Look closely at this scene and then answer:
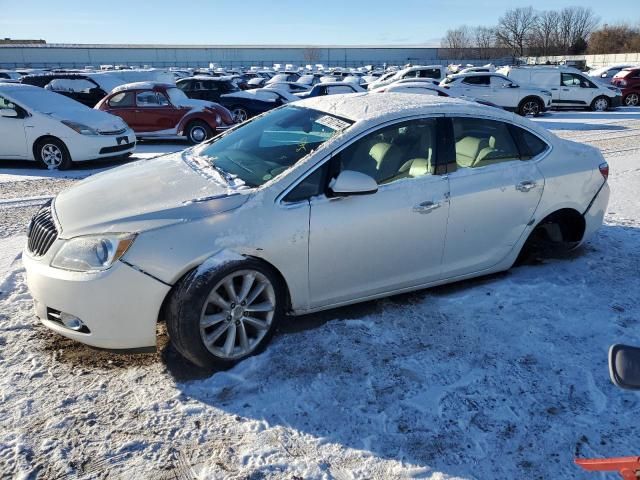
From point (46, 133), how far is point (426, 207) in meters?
8.20

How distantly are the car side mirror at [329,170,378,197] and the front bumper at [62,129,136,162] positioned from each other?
7571mm

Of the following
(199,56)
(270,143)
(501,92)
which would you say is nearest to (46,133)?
(270,143)

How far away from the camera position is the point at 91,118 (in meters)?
10.0

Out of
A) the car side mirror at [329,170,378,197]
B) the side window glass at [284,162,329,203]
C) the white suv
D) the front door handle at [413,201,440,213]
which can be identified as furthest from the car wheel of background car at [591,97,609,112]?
the side window glass at [284,162,329,203]

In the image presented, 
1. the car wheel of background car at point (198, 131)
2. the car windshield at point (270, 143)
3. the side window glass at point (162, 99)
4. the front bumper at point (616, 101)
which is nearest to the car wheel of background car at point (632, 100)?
the front bumper at point (616, 101)

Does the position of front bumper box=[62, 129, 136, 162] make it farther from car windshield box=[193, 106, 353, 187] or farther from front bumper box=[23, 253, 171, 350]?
front bumper box=[23, 253, 171, 350]

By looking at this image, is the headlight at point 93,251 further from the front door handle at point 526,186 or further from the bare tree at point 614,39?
the bare tree at point 614,39

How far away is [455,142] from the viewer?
4094 millimetres

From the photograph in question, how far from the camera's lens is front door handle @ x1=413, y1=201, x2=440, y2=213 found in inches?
150

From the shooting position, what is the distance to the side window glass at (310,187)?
3.44 meters

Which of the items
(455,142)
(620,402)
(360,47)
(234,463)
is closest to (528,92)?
(455,142)

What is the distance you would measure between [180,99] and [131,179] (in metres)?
10.1

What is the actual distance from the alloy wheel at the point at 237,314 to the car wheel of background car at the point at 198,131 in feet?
33.8

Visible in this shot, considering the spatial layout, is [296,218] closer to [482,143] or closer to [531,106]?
[482,143]
